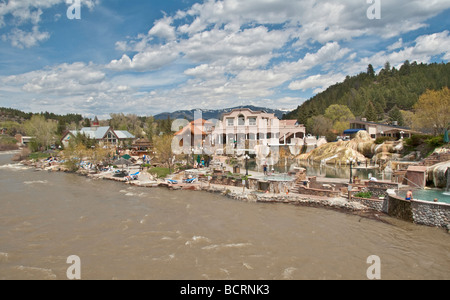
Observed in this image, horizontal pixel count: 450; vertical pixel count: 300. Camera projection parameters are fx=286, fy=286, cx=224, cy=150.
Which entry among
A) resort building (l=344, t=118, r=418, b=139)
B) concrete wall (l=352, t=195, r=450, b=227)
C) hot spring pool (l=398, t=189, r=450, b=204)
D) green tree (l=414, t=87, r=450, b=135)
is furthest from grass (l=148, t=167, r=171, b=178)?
resort building (l=344, t=118, r=418, b=139)

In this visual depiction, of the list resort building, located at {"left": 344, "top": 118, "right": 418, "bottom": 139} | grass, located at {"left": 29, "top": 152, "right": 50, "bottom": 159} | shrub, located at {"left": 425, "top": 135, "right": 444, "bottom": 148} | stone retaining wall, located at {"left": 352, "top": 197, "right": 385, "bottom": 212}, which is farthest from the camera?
grass, located at {"left": 29, "top": 152, "right": 50, "bottom": 159}

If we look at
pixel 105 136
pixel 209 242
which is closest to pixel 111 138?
pixel 105 136

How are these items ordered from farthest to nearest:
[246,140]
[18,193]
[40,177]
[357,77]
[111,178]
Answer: [357,77], [246,140], [40,177], [111,178], [18,193]

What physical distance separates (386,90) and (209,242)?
8865 centimetres

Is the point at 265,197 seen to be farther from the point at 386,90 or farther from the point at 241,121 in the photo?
the point at 386,90

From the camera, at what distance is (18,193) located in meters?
23.0

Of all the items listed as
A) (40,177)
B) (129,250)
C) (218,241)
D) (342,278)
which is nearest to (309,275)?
(342,278)

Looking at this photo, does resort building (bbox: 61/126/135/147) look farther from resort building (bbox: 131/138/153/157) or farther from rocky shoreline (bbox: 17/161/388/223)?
rocky shoreline (bbox: 17/161/388/223)

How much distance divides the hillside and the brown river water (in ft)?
164

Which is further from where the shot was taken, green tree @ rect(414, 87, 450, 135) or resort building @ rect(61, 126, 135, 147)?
resort building @ rect(61, 126, 135, 147)

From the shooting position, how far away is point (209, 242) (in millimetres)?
12391

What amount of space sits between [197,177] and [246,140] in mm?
18776

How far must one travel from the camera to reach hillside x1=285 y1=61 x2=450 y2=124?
74.5 m

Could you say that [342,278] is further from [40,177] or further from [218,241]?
[40,177]
